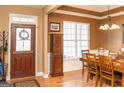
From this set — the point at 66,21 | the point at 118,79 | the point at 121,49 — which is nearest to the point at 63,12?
the point at 66,21

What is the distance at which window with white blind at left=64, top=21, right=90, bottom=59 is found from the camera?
6148 mm

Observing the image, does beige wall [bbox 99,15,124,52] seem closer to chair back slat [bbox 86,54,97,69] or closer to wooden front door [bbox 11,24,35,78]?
chair back slat [bbox 86,54,97,69]

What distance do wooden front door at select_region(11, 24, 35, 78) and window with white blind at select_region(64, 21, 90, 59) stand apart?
1673 mm

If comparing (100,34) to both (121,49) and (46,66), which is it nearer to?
(121,49)

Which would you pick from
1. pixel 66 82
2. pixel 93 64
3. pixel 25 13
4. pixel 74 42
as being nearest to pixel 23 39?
pixel 25 13

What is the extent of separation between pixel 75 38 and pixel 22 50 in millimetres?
2655

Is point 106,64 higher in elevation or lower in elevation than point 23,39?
lower

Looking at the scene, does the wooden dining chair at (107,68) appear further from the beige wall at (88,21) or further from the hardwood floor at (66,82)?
the beige wall at (88,21)

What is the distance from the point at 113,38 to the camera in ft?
20.5

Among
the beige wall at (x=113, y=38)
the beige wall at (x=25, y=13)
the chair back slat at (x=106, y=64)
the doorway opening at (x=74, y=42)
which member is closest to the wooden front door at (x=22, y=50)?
the beige wall at (x=25, y=13)

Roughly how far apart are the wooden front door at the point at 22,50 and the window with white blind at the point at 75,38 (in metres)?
1.67

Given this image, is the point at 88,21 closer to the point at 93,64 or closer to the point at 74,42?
the point at 74,42

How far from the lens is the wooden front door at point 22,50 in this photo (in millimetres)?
4715

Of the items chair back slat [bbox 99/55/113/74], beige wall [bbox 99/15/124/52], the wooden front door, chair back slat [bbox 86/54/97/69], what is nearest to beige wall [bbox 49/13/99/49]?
beige wall [bbox 99/15/124/52]
